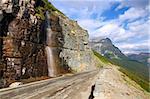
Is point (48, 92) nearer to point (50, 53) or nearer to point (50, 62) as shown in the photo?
point (50, 62)

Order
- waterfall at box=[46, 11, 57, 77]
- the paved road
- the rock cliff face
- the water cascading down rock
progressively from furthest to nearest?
1. the water cascading down rock
2. waterfall at box=[46, 11, 57, 77]
3. the rock cliff face
4. the paved road

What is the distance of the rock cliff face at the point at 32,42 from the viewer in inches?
2341

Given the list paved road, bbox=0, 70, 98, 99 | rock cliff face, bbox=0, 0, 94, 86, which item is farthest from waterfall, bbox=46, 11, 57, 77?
paved road, bbox=0, 70, 98, 99

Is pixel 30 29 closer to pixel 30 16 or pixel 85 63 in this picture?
pixel 30 16

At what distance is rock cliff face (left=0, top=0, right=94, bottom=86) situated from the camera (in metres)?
59.5

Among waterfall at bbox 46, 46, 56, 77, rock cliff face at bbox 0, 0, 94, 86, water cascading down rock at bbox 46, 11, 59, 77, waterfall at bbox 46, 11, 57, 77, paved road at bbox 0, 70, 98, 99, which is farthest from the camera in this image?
water cascading down rock at bbox 46, 11, 59, 77

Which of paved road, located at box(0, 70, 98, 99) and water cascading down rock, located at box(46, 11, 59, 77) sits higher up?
water cascading down rock, located at box(46, 11, 59, 77)

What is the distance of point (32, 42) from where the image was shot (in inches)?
2736

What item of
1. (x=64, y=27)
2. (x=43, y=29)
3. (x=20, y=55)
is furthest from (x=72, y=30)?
(x=20, y=55)

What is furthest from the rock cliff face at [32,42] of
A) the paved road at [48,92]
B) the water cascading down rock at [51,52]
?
the paved road at [48,92]

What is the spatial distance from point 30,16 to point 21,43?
8.52m

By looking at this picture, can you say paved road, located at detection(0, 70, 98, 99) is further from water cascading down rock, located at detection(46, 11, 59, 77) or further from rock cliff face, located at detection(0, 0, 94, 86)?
water cascading down rock, located at detection(46, 11, 59, 77)

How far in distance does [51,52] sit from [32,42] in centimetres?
1449

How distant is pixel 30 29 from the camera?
68.1 m
